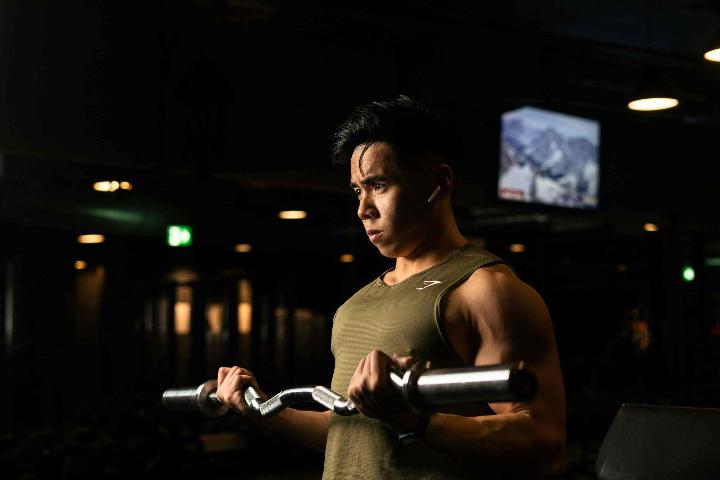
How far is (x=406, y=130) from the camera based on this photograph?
164 centimetres

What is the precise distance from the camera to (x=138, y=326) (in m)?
8.85

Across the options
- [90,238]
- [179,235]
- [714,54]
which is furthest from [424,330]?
[90,238]

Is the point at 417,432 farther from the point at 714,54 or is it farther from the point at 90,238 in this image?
the point at 90,238

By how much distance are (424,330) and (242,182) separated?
5.70 metres

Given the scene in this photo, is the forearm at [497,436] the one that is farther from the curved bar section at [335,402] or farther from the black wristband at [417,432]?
the curved bar section at [335,402]

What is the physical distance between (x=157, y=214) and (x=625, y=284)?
7296mm

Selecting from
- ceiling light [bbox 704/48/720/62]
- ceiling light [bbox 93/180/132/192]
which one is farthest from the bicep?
ceiling light [bbox 93/180/132/192]

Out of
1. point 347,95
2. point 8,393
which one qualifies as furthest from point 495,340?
point 8,393

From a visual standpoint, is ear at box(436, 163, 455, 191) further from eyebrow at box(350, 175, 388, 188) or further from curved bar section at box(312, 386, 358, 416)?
curved bar section at box(312, 386, 358, 416)

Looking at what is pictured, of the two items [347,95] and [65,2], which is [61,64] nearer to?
[65,2]

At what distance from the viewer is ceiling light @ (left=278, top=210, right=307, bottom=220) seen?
887 centimetres

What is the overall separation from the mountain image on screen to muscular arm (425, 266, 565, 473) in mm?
6697

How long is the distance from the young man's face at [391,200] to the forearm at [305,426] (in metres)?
0.40

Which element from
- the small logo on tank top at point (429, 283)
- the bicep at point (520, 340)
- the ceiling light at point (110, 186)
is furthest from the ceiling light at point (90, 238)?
the bicep at point (520, 340)
